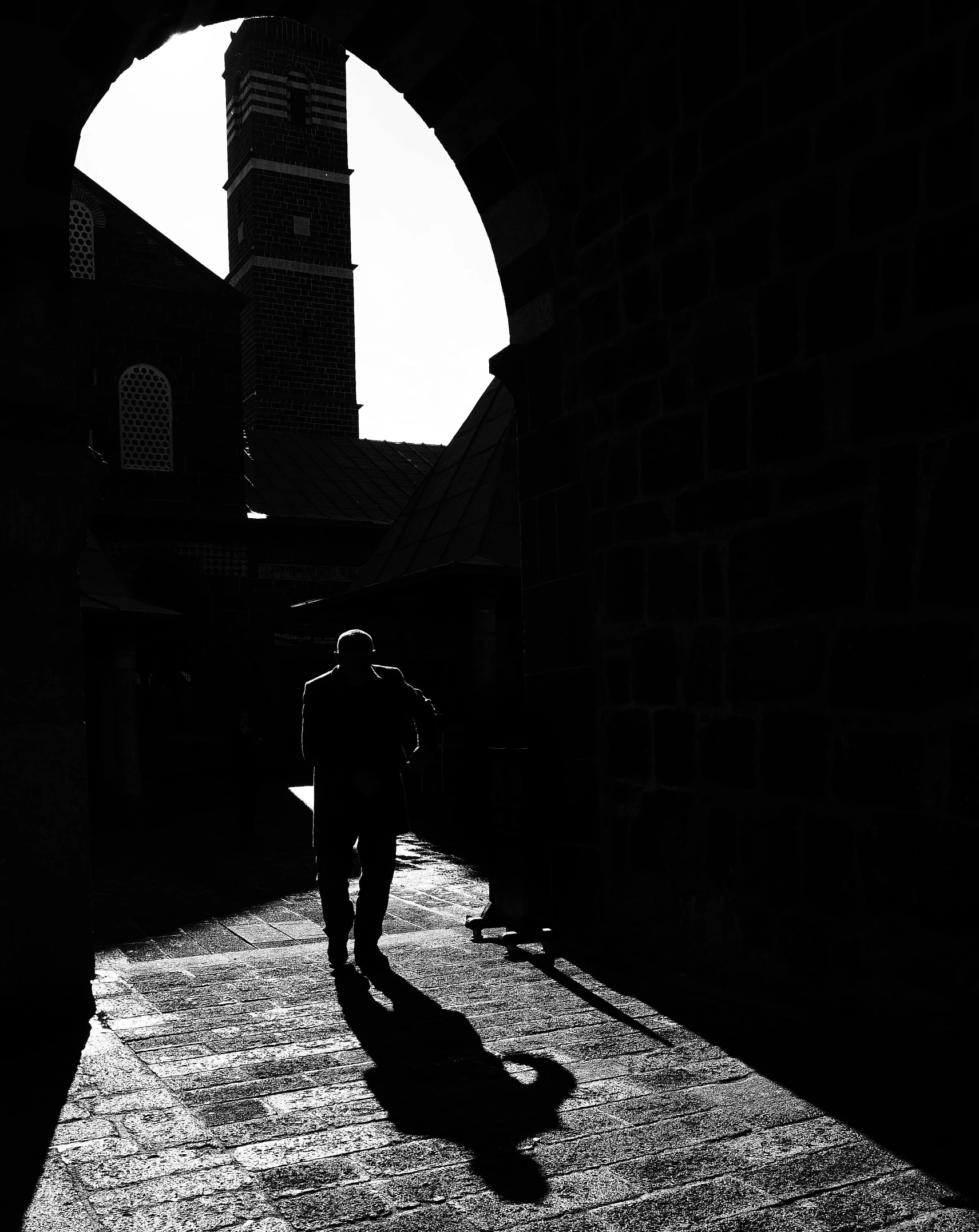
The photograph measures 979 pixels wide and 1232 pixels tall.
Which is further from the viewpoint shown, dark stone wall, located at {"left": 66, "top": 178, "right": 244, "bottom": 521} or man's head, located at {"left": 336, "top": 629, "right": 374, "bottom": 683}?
dark stone wall, located at {"left": 66, "top": 178, "right": 244, "bottom": 521}

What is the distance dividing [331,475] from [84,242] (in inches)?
285

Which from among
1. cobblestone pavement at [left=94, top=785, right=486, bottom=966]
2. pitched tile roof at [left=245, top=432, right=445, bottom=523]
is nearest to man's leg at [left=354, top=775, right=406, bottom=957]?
cobblestone pavement at [left=94, top=785, right=486, bottom=966]

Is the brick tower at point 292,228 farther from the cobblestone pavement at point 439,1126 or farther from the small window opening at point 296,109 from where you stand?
Result: the cobblestone pavement at point 439,1126

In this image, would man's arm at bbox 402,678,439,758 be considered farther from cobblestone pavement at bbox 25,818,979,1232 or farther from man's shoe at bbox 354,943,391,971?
cobblestone pavement at bbox 25,818,979,1232

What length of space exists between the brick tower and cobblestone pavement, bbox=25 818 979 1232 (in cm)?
2693

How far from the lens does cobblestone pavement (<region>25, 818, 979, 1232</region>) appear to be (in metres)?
2.78

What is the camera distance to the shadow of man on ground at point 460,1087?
3.09 metres

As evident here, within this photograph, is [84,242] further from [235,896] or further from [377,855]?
[377,855]

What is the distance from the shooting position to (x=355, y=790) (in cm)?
557

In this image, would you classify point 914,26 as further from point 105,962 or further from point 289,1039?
point 105,962

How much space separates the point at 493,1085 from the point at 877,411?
2.59m

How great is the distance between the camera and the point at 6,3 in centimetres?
460

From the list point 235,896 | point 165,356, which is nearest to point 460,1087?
point 235,896

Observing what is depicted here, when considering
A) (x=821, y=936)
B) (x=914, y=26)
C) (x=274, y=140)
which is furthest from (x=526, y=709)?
(x=274, y=140)
